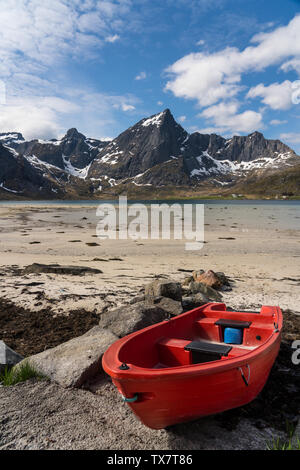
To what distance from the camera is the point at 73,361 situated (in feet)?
18.8

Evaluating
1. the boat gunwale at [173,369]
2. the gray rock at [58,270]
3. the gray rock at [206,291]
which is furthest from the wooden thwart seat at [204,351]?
the gray rock at [58,270]

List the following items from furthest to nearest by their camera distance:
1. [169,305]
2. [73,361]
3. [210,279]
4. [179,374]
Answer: [210,279], [169,305], [73,361], [179,374]

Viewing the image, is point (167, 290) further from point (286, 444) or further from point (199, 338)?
point (286, 444)

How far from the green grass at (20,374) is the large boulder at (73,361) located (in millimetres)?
79

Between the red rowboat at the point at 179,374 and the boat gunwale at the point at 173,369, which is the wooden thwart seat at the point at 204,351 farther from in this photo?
the boat gunwale at the point at 173,369

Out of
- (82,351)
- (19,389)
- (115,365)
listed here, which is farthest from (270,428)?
(19,389)

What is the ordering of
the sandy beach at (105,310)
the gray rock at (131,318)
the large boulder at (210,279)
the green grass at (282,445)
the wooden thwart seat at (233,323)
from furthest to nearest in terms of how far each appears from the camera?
1. the large boulder at (210,279)
2. the gray rock at (131,318)
3. the wooden thwart seat at (233,323)
4. the sandy beach at (105,310)
5. the green grass at (282,445)

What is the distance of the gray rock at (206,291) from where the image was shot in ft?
36.1

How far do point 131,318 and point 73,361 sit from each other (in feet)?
6.60

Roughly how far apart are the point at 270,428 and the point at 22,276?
1165 cm

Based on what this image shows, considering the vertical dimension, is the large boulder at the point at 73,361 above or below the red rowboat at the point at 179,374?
below

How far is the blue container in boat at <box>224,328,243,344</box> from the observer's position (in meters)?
7.01

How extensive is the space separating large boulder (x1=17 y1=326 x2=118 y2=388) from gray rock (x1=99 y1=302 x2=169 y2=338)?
72cm

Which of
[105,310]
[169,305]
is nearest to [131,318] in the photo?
[169,305]
